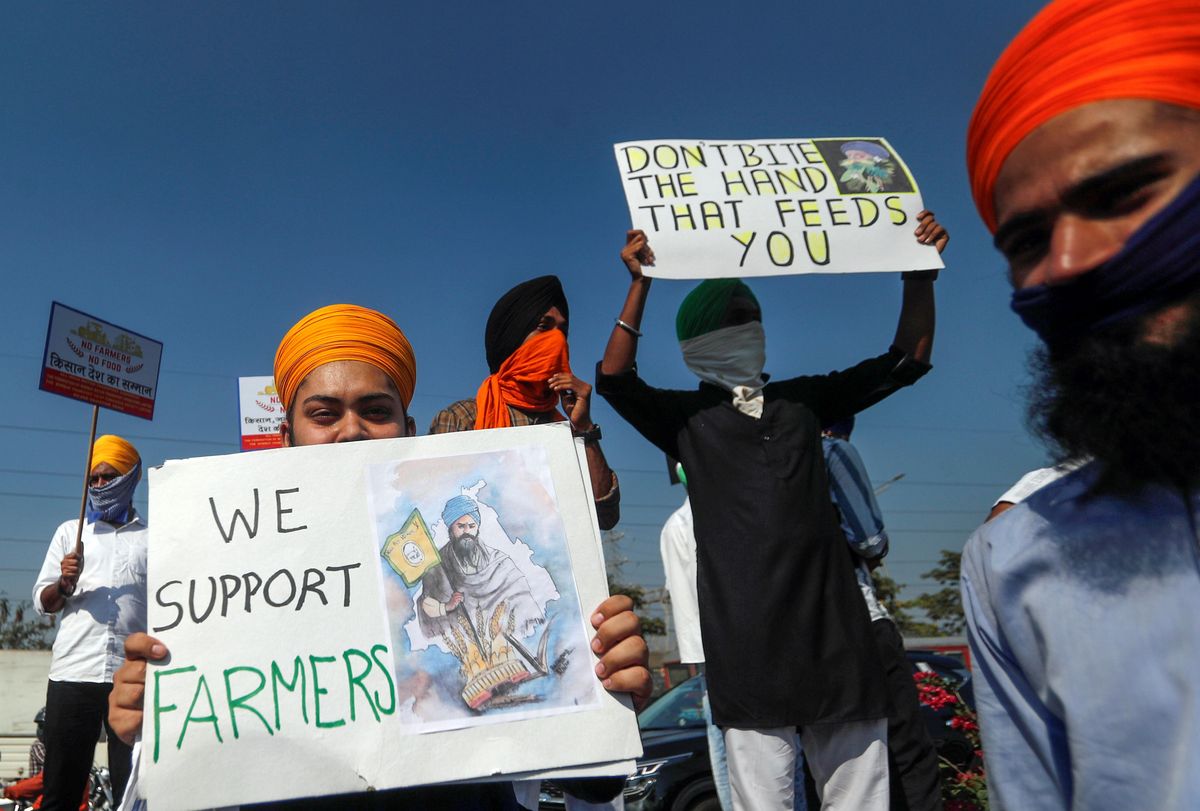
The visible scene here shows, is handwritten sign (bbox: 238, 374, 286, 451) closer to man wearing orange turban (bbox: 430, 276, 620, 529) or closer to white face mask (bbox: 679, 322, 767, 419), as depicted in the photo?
man wearing orange turban (bbox: 430, 276, 620, 529)

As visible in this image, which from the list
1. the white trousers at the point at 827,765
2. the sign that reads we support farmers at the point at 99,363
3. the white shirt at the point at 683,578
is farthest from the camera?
the sign that reads we support farmers at the point at 99,363

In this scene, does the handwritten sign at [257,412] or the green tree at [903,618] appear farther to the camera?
the green tree at [903,618]

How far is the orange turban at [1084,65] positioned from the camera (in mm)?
1186

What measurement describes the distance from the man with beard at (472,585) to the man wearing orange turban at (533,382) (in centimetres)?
136

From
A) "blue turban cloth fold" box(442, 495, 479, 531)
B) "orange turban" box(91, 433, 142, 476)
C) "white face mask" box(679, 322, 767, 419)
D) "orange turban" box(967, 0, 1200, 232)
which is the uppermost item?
"orange turban" box(91, 433, 142, 476)

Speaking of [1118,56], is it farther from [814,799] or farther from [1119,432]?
[814,799]

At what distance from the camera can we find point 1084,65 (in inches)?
49.3

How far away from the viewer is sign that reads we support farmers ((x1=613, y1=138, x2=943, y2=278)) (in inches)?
122

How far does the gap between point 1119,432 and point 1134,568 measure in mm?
174

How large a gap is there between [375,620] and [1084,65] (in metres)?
1.45

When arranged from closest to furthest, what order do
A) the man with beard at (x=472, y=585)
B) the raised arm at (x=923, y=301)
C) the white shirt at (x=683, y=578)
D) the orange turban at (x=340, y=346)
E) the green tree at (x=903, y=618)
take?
the man with beard at (x=472, y=585)
the orange turban at (x=340, y=346)
the raised arm at (x=923, y=301)
the white shirt at (x=683, y=578)
the green tree at (x=903, y=618)

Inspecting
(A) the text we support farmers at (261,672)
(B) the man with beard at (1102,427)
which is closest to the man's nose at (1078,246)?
(B) the man with beard at (1102,427)

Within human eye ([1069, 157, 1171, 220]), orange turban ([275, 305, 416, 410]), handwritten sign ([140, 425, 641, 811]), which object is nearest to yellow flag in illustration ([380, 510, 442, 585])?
handwritten sign ([140, 425, 641, 811])

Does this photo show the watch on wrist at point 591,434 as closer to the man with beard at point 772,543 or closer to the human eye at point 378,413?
the man with beard at point 772,543
